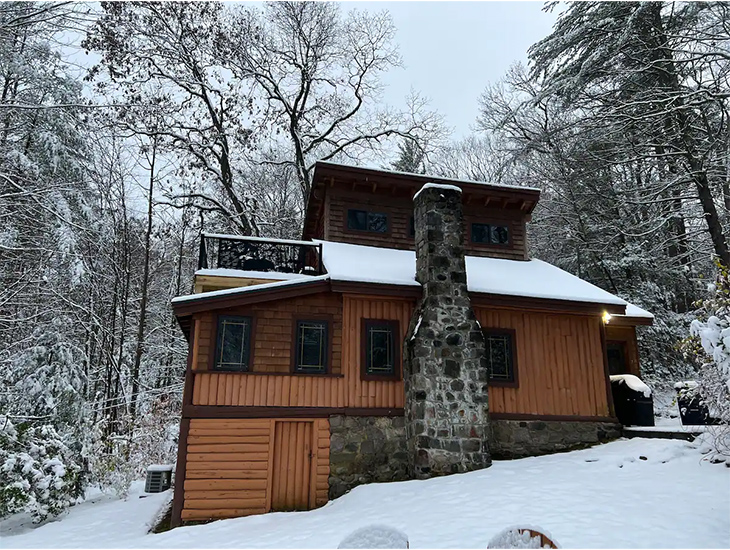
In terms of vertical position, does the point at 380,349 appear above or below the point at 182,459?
above

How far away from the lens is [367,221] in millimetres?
12422

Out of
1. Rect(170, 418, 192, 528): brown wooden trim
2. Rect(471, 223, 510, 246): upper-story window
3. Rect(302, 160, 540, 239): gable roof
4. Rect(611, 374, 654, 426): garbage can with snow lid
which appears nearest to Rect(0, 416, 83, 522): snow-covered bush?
Rect(170, 418, 192, 528): brown wooden trim

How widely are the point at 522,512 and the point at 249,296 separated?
18.0 feet

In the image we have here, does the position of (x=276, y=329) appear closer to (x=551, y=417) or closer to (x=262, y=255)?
(x=262, y=255)

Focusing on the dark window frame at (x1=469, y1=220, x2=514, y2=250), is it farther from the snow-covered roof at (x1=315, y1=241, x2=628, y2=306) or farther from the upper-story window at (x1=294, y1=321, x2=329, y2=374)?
the upper-story window at (x1=294, y1=321, x2=329, y2=374)

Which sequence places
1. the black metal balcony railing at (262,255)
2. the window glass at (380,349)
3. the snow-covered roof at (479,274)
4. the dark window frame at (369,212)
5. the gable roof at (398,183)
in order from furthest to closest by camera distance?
the dark window frame at (369,212), the gable roof at (398,183), the black metal balcony railing at (262,255), the snow-covered roof at (479,274), the window glass at (380,349)

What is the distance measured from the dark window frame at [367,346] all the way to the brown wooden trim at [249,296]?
113 centimetres

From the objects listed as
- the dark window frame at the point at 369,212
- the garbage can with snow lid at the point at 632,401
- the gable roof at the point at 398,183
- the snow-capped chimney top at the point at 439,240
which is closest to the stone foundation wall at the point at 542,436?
the garbage can with snow lid at the point at 632,401

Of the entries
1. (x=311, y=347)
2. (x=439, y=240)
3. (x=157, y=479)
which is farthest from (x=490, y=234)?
(x=157, y=479)

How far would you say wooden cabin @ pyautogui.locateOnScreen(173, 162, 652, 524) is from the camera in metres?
8.42

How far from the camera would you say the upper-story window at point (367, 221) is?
12.3 m

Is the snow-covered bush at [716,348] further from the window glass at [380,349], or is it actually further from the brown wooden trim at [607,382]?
the window glass at [380,349]

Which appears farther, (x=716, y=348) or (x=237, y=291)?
(x=237, y=291)

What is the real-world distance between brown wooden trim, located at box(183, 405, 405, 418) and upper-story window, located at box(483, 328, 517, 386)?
212 cm
